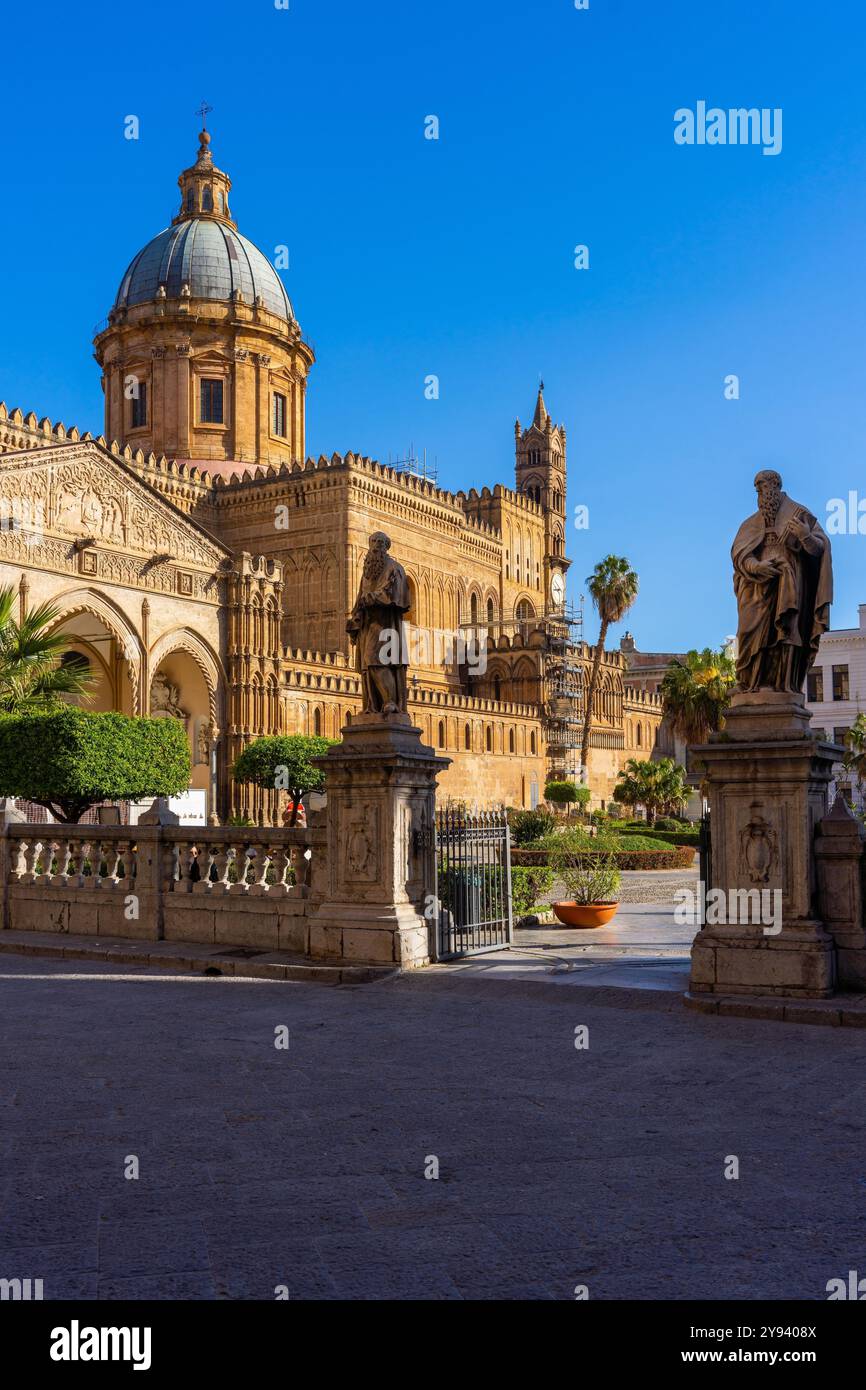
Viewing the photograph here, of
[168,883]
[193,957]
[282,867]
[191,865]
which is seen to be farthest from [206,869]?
[193,957]

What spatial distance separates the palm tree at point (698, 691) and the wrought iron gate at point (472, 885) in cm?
3247

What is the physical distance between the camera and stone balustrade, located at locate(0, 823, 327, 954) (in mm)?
11383

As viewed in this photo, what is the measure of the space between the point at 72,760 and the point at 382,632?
11778 mm

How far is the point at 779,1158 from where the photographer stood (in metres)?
5.05

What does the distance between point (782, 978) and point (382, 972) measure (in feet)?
11.3

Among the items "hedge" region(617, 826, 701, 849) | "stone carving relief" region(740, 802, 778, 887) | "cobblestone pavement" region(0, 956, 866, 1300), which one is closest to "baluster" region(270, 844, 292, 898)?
"cobblestone pavement" region(0, 956, 866, 1300)

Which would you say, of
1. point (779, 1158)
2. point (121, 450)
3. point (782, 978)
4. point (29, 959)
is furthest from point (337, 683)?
point (779, 1158)

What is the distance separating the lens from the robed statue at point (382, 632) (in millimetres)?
10938

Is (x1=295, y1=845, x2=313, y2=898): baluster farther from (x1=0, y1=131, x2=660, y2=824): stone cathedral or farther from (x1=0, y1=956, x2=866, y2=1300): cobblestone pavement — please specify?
(x1=0, y1=131, x2=660, y2=824): stone cathedral

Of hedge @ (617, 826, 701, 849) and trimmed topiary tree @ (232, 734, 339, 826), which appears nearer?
trimmed topiary tree @ (232, 734, 339, 826)

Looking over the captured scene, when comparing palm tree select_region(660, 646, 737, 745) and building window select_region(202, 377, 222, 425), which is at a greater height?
building window select_region(202, 377, 222, 425)

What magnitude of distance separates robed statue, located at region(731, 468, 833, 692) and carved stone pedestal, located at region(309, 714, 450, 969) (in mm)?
3303

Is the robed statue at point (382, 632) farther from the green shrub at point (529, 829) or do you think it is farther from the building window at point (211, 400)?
the building window at point (211, 400)

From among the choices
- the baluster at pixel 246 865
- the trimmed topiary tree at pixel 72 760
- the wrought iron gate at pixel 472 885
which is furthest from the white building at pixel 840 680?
the baluster at pixel 246 865
